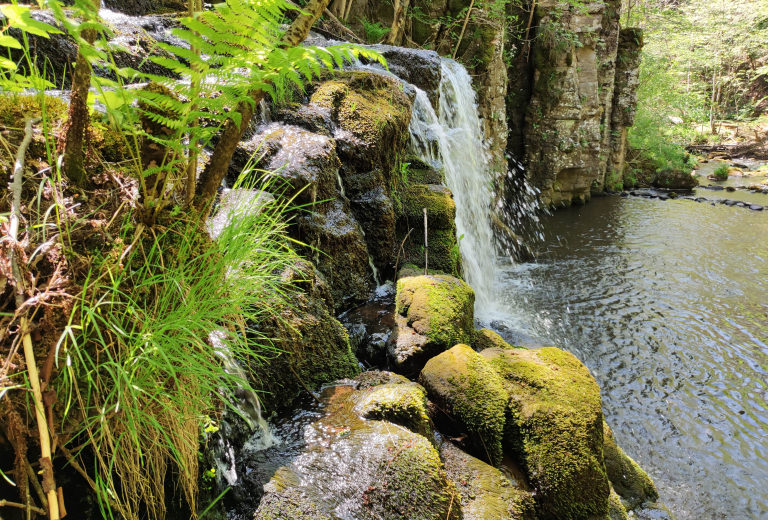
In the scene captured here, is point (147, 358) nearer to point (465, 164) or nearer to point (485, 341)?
point (485, 341)

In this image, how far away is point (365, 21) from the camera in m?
10.6

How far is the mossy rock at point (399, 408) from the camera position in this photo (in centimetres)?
238

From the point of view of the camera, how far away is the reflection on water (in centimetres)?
384

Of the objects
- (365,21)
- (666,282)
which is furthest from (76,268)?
(365,21)

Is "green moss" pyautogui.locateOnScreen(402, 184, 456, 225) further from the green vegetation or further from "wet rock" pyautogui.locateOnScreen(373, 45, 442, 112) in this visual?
the green vegetation

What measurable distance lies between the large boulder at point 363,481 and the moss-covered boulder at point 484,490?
0.63 feet

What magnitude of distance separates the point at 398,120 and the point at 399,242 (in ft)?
4.72

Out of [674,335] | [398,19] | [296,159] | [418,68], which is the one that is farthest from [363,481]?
[398,19]

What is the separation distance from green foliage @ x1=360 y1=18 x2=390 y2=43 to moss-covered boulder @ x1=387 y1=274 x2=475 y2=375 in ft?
27.2

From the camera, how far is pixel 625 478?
10.5 feet

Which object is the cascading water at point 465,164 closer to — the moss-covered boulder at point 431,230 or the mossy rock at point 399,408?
the moss-covered boulder at point 431,230

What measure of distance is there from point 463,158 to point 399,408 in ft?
19.6

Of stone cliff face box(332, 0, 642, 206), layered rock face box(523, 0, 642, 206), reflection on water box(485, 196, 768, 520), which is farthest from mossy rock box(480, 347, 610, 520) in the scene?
layered rock face box(523, 0, 642, 206)

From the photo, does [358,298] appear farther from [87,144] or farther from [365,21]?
[365,21]
